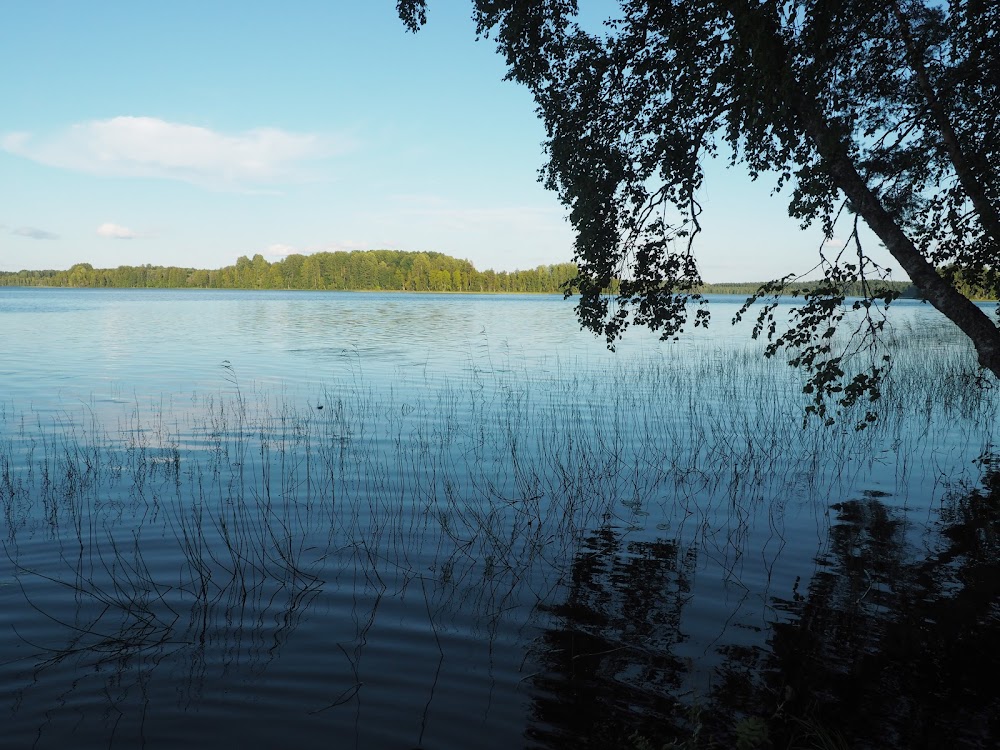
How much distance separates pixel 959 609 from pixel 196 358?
2759 centimetres

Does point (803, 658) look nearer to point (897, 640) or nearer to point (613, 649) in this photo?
point (897, 640)

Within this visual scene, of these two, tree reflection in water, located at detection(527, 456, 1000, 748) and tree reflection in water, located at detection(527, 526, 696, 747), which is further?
tree reflection in water, located at detection(527, 526, 696, 747)

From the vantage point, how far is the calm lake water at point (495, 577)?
4.73m

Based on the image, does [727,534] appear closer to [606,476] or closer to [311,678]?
[606,476]

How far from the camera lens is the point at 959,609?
639 centimetres

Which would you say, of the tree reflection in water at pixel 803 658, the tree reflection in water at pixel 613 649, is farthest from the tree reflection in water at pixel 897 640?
the tree reflection in water at pixel 613 649

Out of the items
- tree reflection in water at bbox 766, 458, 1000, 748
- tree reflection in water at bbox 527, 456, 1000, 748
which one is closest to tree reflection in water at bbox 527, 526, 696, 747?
tree reflection in water at bbox 527, 456, 1000, 748

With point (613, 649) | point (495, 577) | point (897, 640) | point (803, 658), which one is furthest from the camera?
point (495, 577)

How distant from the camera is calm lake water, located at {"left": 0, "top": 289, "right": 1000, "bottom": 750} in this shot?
4734 mm

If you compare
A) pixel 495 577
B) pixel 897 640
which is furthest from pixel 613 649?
pixel 897 640

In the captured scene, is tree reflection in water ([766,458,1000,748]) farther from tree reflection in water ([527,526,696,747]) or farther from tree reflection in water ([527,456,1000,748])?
tree reflection in water ([527,526,696,747])

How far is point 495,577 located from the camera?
703 centimetres

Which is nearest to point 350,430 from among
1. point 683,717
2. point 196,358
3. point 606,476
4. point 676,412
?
point 606,476

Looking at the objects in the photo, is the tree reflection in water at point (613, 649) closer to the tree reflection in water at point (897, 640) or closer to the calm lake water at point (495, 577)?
the calm lake water at point (495, 577)
